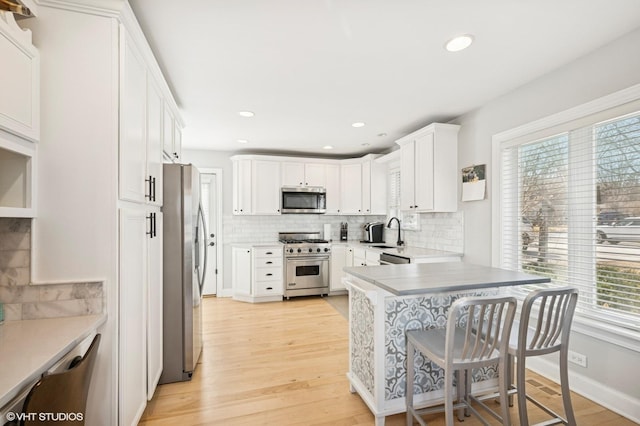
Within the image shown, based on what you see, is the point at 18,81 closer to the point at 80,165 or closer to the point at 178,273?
the point at 80,165

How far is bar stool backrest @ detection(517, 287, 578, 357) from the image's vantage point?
1.52 meters

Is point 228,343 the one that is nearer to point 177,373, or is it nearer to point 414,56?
point 177,373

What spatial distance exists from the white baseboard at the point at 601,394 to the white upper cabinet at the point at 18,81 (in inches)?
142

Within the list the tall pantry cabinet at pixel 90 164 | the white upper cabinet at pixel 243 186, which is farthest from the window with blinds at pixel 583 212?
the white upper cabinet at pixel 243 186

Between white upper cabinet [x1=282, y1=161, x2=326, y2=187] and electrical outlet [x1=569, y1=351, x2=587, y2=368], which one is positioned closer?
electrical outlet [x1=569, y1=351, x2=587, y2=368]

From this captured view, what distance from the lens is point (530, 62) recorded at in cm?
224

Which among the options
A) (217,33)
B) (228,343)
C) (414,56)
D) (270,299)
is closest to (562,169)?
(414,56)

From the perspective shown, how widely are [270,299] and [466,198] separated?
320cm

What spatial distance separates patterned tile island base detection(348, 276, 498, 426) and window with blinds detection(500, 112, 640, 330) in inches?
31.5

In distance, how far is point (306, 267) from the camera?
4.91 metres

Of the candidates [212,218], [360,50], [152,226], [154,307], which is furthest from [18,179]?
[212,218]

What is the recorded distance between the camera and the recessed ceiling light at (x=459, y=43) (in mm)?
1925

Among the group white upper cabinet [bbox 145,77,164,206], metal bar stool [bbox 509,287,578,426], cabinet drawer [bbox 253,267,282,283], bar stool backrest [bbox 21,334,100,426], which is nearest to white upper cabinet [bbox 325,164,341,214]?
cabinet drawer [bbox 253,267,282,283]

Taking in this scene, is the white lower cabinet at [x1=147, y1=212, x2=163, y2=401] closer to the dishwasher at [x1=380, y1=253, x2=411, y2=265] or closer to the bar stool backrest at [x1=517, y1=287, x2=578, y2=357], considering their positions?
the bar stool backrest at [x1=517, y1=287, x2=578, y2=357]
